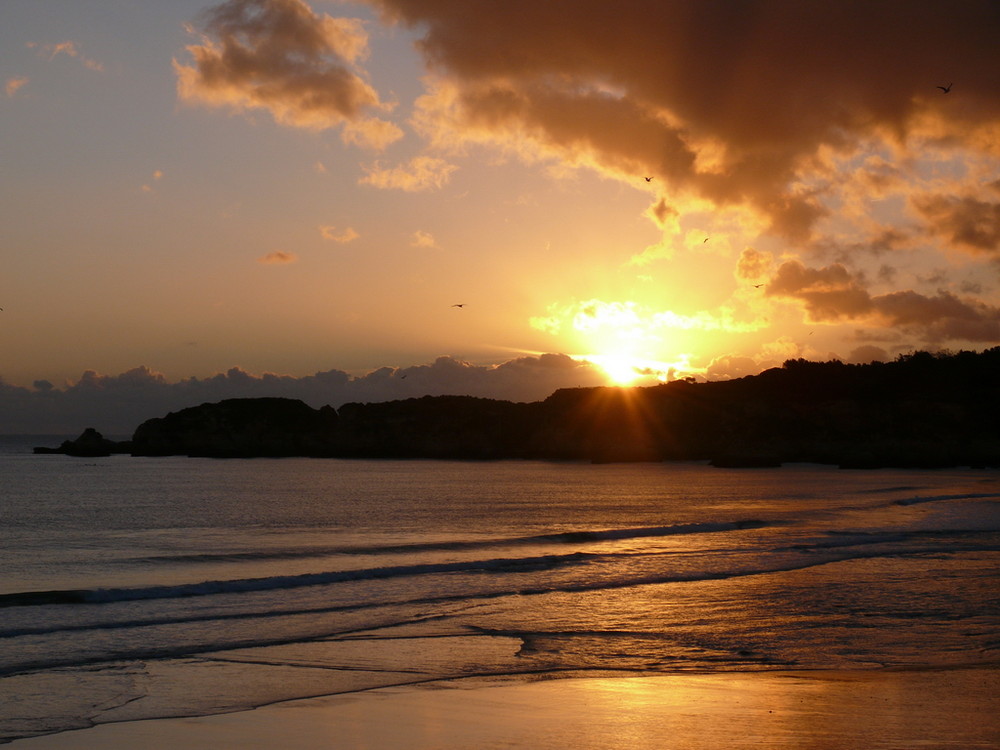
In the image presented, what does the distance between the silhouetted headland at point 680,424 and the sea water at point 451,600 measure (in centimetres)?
6629

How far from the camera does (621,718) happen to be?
10258 mm

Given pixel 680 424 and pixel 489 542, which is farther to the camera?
pixel 680 424

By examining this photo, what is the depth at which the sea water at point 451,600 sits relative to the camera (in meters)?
12.6

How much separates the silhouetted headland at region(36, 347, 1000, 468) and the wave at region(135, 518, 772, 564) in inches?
2792

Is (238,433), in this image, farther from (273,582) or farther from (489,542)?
(273,582)

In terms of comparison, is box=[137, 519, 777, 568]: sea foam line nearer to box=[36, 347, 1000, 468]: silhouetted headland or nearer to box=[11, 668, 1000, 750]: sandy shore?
box=[11, 668, 1000, 750]: sandy shore

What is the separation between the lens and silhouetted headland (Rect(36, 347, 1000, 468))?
103m

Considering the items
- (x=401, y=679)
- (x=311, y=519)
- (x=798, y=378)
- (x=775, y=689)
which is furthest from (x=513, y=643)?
(x=798, y=378)

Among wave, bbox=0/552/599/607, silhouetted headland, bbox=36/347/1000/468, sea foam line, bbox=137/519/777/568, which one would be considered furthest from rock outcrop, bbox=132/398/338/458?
wave, bbox=0/552/599/607

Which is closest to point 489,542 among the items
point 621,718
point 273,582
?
point 273,582

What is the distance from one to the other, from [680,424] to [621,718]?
121 metres

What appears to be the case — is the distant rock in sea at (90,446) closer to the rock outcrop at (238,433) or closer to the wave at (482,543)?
the rock outcrop at (238,433)

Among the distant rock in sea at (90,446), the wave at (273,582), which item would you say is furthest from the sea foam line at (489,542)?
the distant rock in sea at (90,446)

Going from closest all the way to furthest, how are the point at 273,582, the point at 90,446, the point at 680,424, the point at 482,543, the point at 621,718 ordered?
the point at 621,718 → the point at 273,582 → the point at 482,543 → the point at 680,424 → the point at 90,446
